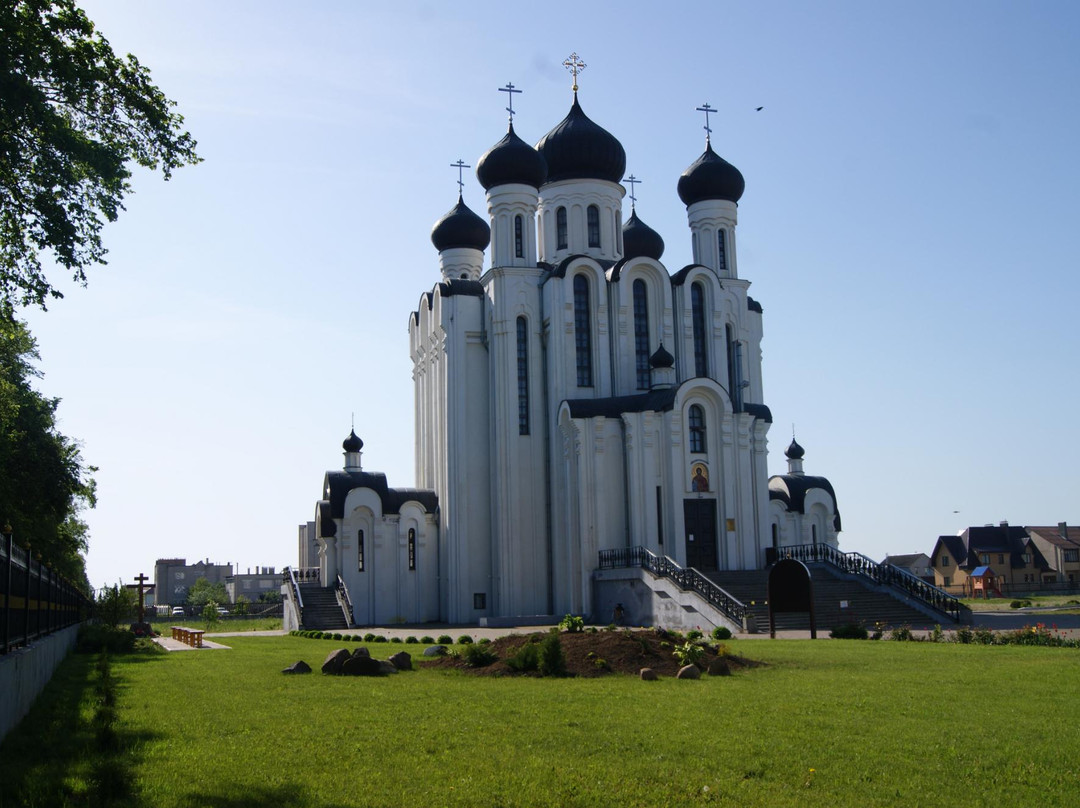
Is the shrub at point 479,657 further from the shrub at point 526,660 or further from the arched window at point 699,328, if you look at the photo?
the arched window at point 699,328

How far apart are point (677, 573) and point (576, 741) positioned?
74.2 feet

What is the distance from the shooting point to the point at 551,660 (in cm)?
1579

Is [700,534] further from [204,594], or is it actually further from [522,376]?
[204,594]

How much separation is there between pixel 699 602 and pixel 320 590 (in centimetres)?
1650

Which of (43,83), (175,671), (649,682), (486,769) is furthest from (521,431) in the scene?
(486,769)

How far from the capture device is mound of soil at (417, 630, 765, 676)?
16016 mm

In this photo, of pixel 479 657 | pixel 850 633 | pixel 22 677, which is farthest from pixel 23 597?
pixel 850 633

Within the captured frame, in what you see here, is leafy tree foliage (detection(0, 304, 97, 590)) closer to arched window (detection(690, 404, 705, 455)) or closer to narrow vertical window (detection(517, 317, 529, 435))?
narrow vertical window (detection(517, 317, 529, 435))

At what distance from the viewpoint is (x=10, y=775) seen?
868 cm

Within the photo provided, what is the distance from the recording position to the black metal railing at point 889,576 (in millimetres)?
29266

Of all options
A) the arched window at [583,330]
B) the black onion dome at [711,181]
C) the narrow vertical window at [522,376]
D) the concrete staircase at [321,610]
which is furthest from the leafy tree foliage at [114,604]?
the black onion dome at [711,181]

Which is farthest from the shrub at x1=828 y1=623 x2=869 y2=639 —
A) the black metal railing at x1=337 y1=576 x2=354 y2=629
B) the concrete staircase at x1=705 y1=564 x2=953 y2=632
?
the black metal railing at x1=337 y1=576 x2=354 y2=629

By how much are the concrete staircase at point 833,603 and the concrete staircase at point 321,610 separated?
44.1 feet

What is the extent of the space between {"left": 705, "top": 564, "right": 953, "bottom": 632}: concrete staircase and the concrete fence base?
57.6 feet
